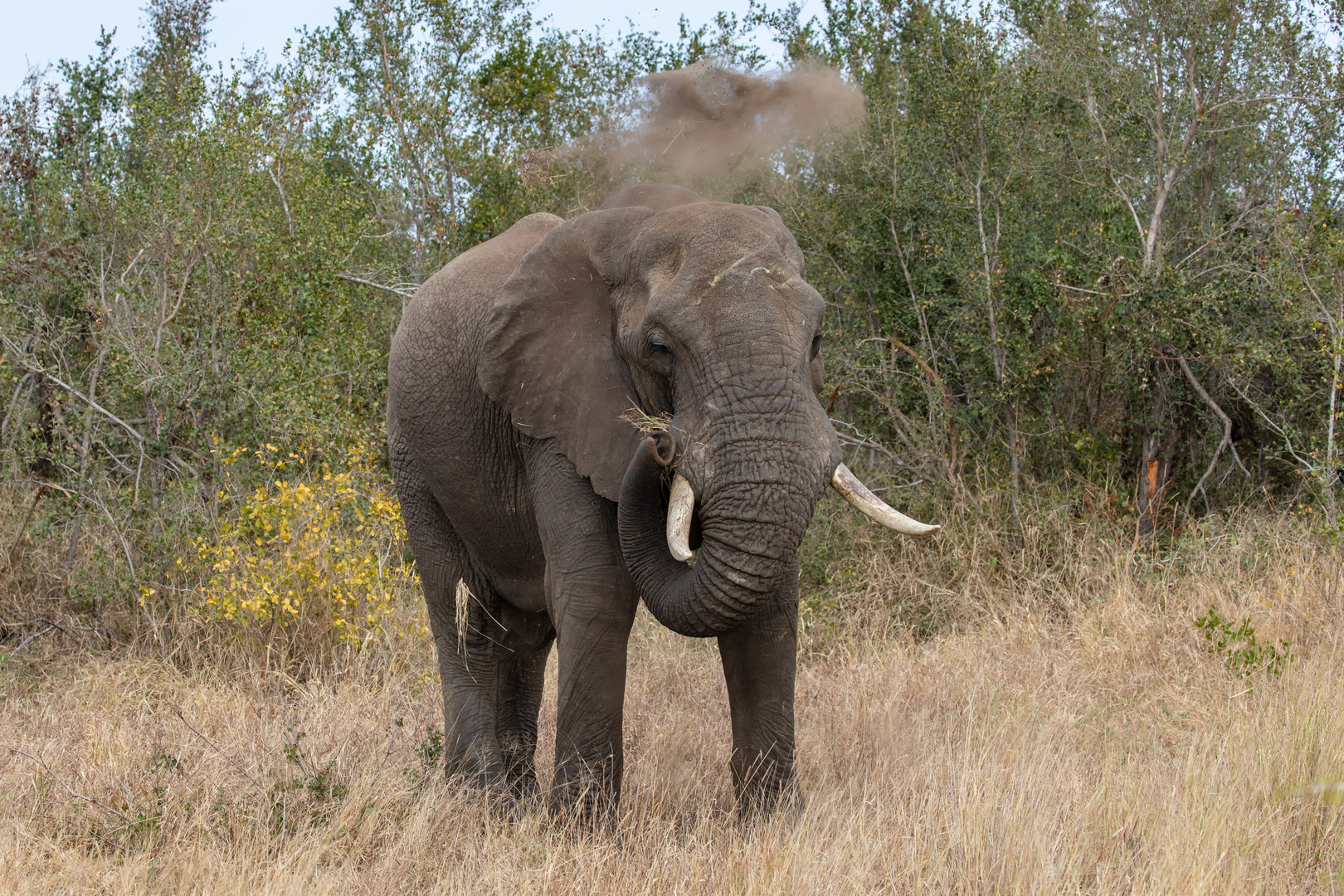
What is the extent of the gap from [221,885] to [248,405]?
5192mm

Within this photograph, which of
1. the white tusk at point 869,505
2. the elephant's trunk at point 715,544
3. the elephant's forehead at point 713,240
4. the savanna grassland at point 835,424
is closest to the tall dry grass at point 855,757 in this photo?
the savanna grassland at point 835,424

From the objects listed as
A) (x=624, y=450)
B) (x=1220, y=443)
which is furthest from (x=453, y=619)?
(x=1220, y=443)

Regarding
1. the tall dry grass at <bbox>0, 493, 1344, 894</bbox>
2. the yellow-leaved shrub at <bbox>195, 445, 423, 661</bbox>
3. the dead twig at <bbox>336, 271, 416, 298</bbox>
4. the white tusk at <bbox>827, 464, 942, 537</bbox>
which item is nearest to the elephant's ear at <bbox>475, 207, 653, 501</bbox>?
the white tusk at <bbox>827, 464, 942, 537</bbox>

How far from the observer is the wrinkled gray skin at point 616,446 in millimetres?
4223

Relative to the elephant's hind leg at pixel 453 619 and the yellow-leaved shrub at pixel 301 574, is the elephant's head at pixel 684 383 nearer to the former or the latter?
the elephant's hind leg at pixel 453 619

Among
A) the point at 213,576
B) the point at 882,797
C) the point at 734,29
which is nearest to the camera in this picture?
the point at 882,797

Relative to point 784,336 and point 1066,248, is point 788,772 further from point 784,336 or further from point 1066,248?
point 1066,248

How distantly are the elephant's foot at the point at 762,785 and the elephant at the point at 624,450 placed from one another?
0.01m

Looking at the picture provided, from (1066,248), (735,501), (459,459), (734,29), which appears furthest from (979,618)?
(734,29)

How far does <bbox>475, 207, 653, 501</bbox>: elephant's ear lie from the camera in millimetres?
4719

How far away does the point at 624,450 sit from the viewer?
15.0ft

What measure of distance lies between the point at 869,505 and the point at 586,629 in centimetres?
109

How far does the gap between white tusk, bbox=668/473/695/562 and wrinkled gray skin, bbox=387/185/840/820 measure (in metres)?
0.04

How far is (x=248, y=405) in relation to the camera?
28.7 ft
